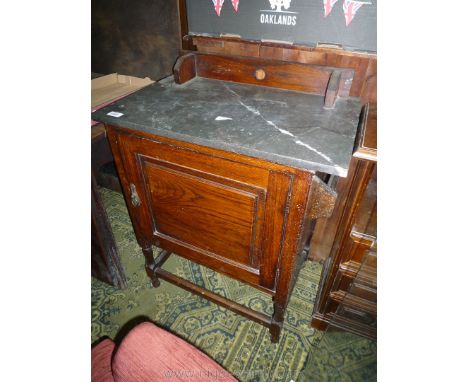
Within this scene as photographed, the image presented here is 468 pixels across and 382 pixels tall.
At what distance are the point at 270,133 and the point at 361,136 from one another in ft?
1.03

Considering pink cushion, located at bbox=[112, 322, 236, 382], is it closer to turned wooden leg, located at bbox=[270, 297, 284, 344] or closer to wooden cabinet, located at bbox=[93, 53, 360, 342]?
wooden cabinet, located at bbox=[93, 53, 360, 342]

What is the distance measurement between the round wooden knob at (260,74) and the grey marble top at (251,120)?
0.14 feet

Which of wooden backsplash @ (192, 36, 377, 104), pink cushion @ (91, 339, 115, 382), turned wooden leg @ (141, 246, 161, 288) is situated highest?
wooden backsplash @ (192, 36, 377, 104)

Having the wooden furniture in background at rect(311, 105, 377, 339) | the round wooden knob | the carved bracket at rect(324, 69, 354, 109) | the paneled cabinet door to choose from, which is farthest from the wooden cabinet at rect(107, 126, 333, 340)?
the round wooden knob

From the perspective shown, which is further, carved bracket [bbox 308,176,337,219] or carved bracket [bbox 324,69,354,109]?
carved bracket [bbox 324,69,354,109]

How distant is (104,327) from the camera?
1.59 m

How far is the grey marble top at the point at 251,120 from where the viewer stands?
2.74 ft

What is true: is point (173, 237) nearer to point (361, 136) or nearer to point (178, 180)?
point (178, 180)

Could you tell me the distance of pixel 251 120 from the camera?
1.01 m

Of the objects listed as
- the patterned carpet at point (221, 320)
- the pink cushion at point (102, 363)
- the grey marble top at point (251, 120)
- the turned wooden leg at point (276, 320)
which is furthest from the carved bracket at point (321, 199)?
the pink cushion at point (102, 363)

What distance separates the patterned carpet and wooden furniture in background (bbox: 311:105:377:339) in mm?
173

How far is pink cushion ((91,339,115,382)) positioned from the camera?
919mm

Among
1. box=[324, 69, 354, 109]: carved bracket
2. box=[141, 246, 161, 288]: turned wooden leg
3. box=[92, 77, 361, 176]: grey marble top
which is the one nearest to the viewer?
box=[92, 77, 361, 176]: grey marble top

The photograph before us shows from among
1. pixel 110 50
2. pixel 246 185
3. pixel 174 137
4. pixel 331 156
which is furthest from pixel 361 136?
pixel 110 50
